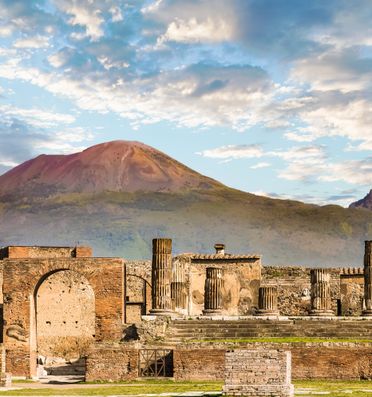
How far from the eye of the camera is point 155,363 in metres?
26.9

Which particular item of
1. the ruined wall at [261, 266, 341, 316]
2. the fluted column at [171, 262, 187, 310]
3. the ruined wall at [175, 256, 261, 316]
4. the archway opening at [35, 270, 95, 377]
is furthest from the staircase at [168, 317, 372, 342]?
the ruined wall at [175, 256, 261, 316]

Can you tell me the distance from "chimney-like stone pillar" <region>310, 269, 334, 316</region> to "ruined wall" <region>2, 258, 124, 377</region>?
761cm

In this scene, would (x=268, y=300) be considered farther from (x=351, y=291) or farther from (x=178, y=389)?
(x=178, y=389)

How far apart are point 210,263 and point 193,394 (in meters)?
24.5

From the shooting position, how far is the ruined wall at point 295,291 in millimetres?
43875

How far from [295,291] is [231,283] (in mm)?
2794

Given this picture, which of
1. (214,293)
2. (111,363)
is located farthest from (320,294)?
(111,363)

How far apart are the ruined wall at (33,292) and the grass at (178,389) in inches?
220

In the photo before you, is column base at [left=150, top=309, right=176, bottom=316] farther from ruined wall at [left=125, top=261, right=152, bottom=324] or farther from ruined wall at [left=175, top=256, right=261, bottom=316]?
ruined wall at [left=125, top=261, right=152, bottom=324]

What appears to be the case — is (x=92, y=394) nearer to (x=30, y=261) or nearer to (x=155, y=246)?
(x=30, y=261)

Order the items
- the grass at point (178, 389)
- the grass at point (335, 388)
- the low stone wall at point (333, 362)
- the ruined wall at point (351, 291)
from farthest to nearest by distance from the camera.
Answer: the ruined wall at point (351, 291)
the low stone wall at point (333, 362)
the grass at point (178, 389)
the grass at point (335, 388)

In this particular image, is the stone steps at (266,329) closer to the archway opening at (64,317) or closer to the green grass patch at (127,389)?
the green grass patch at (127,389)

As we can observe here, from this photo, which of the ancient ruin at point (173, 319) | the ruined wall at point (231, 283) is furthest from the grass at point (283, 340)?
the ruined wall at point (231, 283)

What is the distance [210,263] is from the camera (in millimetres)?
45406
